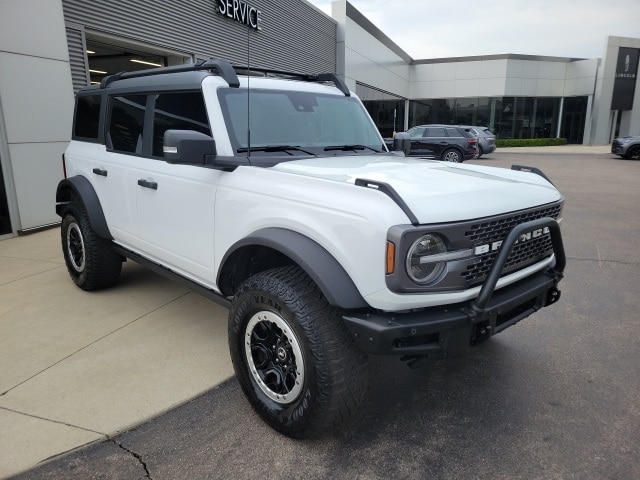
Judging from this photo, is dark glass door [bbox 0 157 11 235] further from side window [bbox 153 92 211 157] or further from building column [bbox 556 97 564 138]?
building column [bbox 556 97 564 138]

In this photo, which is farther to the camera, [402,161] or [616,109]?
[616,109]

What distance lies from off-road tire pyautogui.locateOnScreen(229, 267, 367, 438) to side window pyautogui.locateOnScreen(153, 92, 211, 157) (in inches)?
51.0

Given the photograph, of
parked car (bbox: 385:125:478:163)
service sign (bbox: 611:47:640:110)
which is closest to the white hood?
parked car (bbox: 385:125:478:163)

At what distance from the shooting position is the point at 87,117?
15.6ft

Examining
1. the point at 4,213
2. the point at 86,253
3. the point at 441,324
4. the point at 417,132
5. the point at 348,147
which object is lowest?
the point at 4,213

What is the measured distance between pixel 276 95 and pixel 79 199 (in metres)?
2.37

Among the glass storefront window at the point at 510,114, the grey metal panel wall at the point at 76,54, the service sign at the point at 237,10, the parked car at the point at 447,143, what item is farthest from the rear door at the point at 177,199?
the glass storefront window at the point at 510,114

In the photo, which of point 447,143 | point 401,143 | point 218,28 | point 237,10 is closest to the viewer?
point 401,143

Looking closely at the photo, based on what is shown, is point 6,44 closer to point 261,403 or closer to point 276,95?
point 276,95

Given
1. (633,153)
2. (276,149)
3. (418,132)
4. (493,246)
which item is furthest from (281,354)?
(633,153)

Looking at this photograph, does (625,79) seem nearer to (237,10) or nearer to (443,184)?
(237,10)

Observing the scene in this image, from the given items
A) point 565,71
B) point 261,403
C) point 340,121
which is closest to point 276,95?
point 340,121

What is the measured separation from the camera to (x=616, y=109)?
39.5 metres

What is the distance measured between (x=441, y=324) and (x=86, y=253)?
12.1 ft
